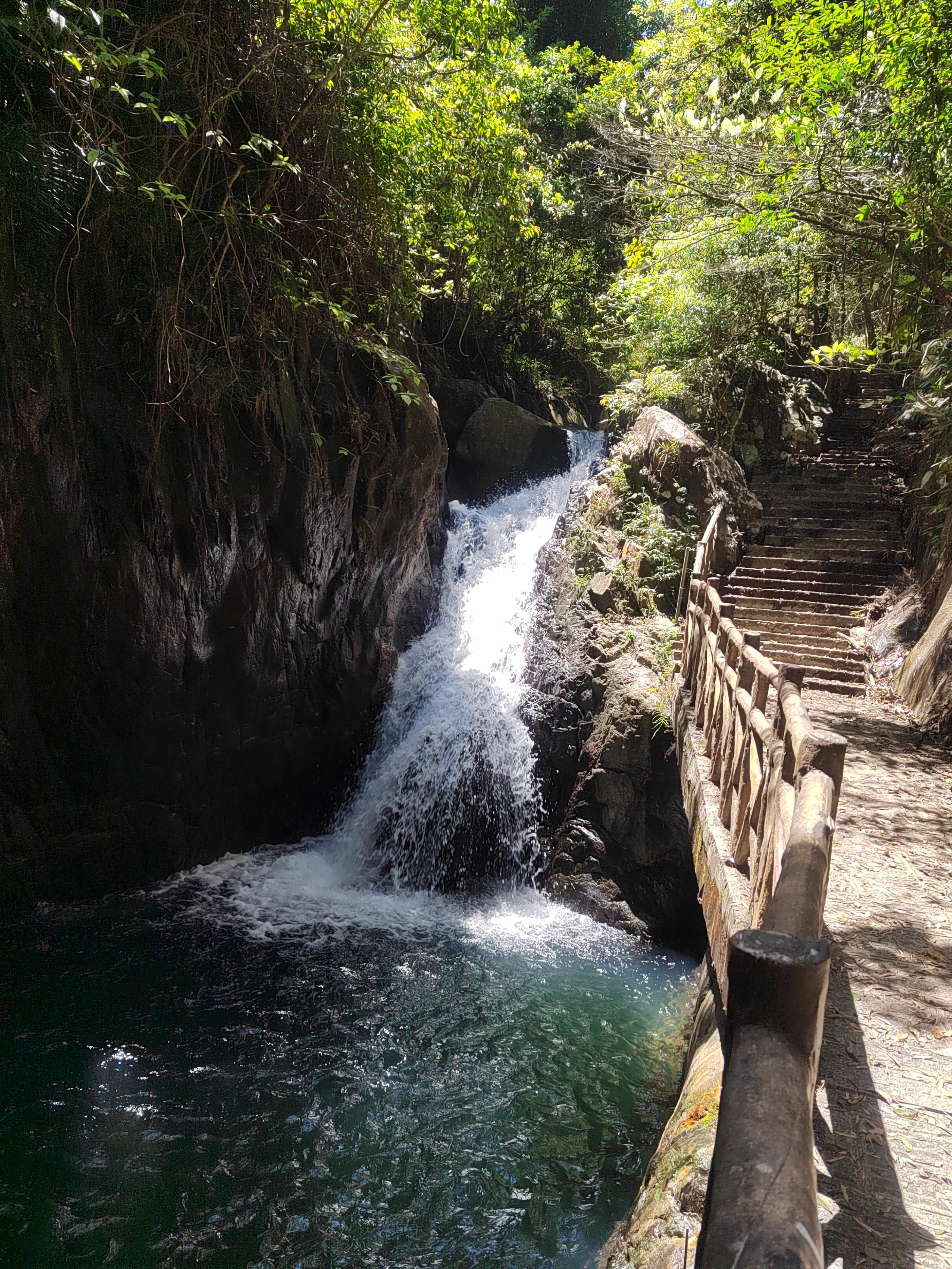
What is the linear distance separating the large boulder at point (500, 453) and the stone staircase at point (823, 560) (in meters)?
4.58

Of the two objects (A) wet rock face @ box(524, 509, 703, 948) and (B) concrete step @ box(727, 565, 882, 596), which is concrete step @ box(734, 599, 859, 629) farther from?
(A) wet rock face @ box(524, 509, 703, 948)

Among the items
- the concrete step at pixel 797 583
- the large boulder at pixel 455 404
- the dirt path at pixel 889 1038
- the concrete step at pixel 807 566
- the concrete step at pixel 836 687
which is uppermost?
the large boulder at pixel 455 404

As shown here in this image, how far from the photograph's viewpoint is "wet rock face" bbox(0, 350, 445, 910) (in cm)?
671

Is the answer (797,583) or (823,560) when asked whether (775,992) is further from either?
(823,560)

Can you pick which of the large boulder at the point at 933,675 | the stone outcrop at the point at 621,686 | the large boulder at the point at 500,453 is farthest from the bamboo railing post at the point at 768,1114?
the large boulder at the point at 500,453

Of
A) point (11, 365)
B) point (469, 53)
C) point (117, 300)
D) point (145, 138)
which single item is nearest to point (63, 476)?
point (11, 365)

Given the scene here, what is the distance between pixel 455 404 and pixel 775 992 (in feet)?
52.0

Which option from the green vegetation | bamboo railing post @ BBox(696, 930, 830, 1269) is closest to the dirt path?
bamboo railing post @ BBox(696, 930, 830, 1269)

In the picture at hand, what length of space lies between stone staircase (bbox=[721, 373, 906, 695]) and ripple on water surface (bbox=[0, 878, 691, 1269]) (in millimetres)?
4030

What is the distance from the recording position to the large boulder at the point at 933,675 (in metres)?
7.00

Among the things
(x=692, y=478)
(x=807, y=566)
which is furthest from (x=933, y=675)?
(x=692, y=478)

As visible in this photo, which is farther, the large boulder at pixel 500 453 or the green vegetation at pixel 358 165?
the large boulder at pixel 500 453

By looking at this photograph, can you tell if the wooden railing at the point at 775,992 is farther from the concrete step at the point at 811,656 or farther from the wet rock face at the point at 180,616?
the wet rock face at the point at 180,616

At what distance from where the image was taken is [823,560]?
11.0 meters
